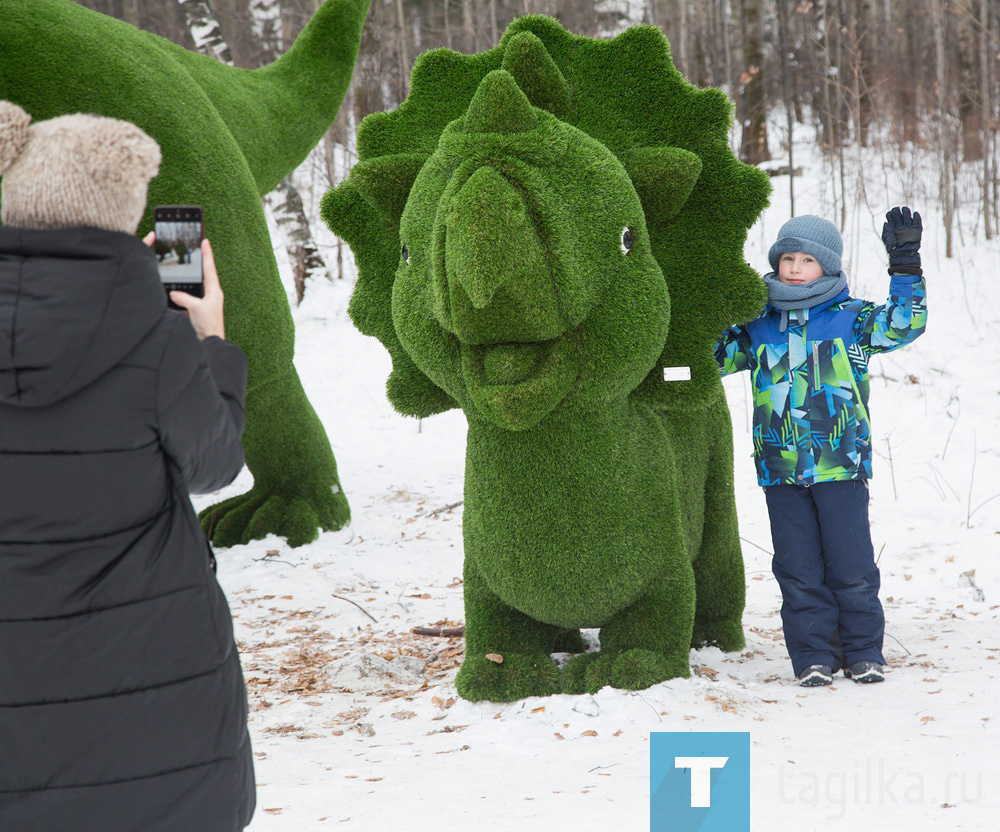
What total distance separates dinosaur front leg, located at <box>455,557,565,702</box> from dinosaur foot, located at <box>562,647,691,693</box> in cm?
6

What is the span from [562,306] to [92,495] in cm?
145

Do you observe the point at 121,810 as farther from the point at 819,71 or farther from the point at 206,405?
the point at 819,71

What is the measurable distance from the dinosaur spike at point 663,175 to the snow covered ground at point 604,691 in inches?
54.6

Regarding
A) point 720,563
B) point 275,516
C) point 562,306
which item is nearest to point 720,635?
point 720,563

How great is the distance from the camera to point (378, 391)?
863 centimetres

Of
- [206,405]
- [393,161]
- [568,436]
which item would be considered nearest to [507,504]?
[568,436]

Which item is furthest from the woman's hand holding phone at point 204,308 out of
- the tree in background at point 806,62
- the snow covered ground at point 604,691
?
the tree in background at point 806,62

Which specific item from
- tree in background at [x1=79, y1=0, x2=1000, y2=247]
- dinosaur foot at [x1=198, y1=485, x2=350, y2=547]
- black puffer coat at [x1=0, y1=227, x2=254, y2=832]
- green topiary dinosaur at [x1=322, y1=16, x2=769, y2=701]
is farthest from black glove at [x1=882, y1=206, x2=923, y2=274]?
tree in background at [x1=79, y1=0, x2=1000, y2=247]

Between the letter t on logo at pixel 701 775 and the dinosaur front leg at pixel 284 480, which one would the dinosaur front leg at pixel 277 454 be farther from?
the letter t on logo at pixel 701 775

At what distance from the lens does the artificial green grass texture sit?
3777mm

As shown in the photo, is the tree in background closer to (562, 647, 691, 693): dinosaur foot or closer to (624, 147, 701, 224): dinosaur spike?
(624, 147, 701, 224): dinosaur spike

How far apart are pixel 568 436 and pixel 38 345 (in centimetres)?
166

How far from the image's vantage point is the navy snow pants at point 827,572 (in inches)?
128

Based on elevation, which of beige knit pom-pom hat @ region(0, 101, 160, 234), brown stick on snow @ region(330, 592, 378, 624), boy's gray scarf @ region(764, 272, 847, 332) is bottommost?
brown stick on snow @ region(330, 592, 378, 624)
